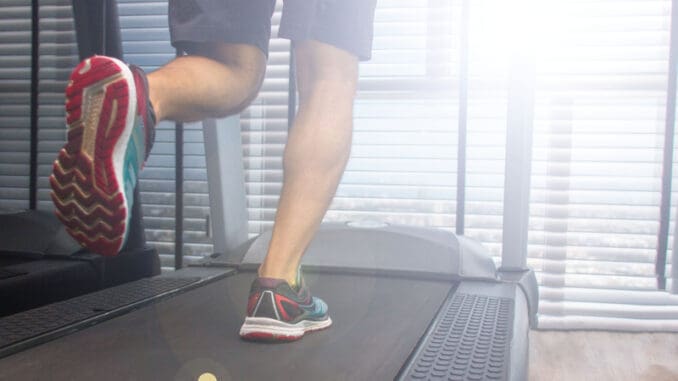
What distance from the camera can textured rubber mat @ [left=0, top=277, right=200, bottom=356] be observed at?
47.2 inches

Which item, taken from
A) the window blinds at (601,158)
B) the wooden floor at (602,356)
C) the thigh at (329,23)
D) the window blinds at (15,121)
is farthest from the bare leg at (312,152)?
the window blinds at (15,121)

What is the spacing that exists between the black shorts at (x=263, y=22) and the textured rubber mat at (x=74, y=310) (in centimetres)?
61

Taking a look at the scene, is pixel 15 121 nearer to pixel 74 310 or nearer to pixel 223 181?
pixel 223 181

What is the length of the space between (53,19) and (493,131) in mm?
1916

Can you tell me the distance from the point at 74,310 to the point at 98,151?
68 cm

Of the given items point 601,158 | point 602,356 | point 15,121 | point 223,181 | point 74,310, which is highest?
point 15,121

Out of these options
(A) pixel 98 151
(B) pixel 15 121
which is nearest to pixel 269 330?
(A) pixel 98 151

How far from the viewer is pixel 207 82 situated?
1062 mm

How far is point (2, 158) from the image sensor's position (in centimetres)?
267

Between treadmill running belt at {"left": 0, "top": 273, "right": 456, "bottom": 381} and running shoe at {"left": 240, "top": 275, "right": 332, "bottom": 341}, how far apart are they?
2cm

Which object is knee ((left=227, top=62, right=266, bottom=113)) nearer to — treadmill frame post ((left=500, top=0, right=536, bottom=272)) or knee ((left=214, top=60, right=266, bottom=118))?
A: knee ((left=214, top=60, right=266, bottom=118))

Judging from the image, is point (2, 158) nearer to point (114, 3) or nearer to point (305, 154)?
point (114, 3)

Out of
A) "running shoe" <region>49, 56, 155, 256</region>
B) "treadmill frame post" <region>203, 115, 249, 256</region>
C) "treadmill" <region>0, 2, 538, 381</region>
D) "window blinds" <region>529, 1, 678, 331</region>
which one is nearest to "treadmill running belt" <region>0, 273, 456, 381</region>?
"treadmill" <region>0, 2, 538, 381</region>

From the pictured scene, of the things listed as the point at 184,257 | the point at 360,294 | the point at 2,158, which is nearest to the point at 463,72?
the point at 360,294
